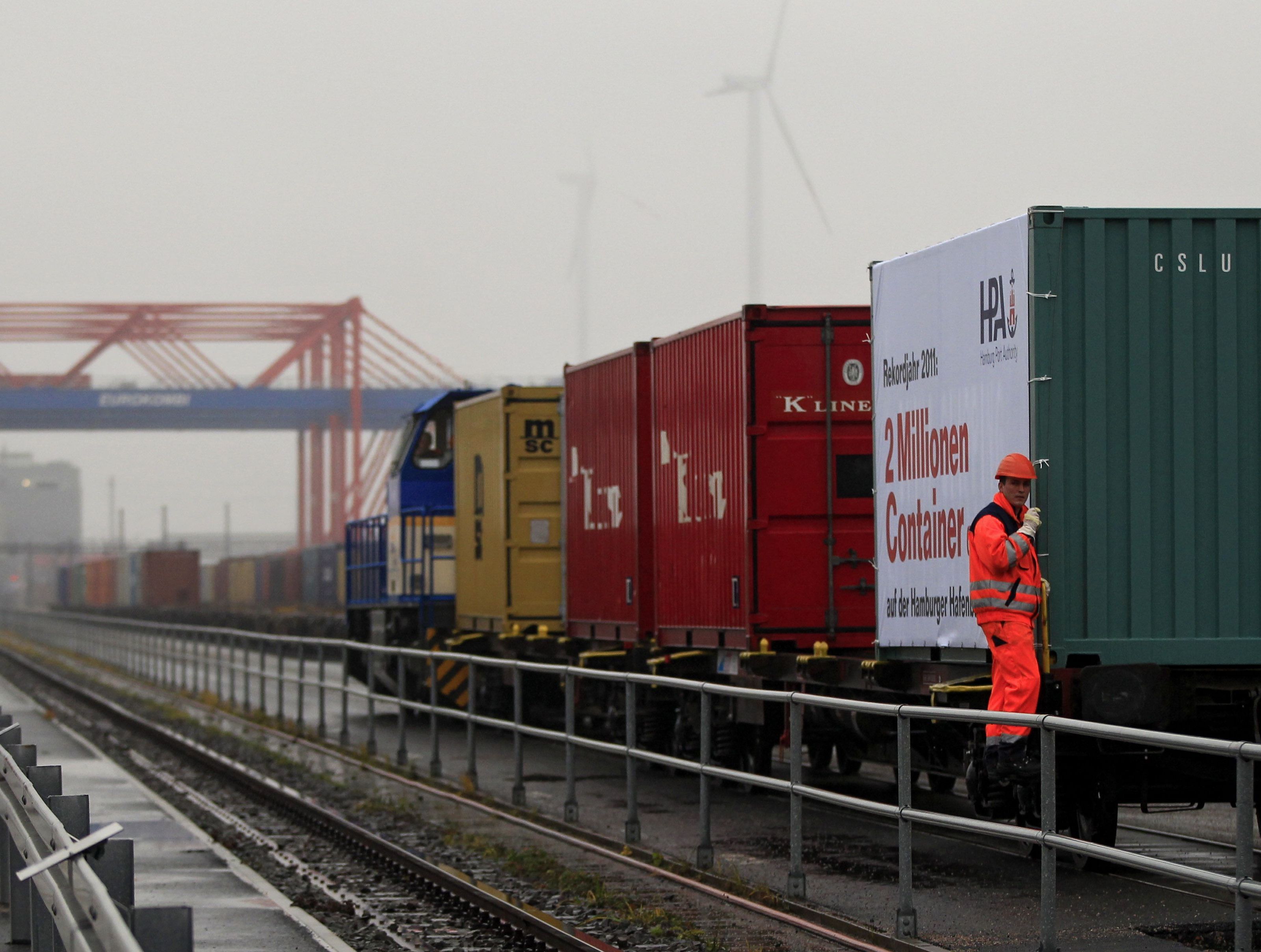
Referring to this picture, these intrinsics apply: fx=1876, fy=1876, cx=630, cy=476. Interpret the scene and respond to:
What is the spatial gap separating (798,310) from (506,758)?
6343mm

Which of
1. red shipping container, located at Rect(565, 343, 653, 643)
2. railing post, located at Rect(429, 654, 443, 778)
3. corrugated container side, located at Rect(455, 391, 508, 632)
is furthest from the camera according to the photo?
corrugated container side, located at Rect(455, 391, 508, 632)

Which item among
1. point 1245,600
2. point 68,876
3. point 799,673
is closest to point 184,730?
point 799,673

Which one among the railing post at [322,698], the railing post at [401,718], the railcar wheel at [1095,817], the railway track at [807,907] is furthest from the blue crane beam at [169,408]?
the railcar wheel at [1095,817]

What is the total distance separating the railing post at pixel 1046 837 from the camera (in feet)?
23.6

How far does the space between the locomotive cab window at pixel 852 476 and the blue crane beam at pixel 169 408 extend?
241 feet

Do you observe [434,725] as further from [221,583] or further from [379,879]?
[221,583]

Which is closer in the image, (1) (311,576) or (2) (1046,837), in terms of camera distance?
(2) (1046,837)

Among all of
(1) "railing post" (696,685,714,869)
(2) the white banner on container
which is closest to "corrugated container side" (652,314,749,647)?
(2) the white banner on container

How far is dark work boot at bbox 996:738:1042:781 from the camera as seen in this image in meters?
8.87

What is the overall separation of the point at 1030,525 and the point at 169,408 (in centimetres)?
8099

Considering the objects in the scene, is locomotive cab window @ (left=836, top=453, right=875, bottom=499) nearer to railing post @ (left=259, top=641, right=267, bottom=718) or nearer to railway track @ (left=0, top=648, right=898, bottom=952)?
railway track @ (left=0, top=648, right=898, bottom=952)

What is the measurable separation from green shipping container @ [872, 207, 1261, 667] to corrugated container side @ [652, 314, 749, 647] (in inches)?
156

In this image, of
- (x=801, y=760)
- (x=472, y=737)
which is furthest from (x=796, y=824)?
(x=472, y=737)

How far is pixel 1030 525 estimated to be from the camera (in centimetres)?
934
